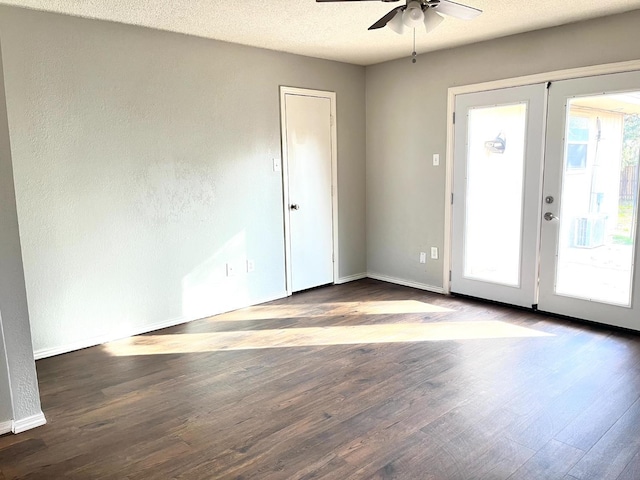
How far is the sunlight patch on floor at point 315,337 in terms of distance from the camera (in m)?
3.70

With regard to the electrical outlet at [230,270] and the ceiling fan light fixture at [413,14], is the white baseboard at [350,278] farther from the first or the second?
the ceiling fan light fixture at [413,14]

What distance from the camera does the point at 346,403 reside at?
9.19 feet

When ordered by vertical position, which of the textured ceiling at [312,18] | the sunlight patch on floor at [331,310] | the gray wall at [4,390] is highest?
the textured ceiling at [312,18]

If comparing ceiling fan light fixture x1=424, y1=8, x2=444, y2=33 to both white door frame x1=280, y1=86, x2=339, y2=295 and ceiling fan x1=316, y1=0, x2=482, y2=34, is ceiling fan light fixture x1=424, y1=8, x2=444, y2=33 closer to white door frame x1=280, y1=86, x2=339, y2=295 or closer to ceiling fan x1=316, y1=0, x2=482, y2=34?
ceiling fan x1=316, y1=0, x2=482, y2=34

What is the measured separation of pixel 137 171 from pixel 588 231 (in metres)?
3.67

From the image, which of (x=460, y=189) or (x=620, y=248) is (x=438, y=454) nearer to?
(x=620, y=248)

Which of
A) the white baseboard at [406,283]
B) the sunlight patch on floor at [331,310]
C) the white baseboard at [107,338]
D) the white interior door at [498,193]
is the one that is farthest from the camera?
the white baseboard at [406,283]

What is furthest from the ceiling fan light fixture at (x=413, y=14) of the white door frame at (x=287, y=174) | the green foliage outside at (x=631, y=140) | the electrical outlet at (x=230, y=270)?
the electrical outlet at (x=230, y=270)

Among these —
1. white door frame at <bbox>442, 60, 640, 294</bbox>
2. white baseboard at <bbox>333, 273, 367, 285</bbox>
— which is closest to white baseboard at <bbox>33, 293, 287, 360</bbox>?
white baseboard at <bbox>333, 273, 367, 285</bbox>

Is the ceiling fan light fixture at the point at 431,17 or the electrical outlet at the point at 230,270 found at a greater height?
the ceiling fan light fixture at the point at 431,17

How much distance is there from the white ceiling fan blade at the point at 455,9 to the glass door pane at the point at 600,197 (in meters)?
1.61

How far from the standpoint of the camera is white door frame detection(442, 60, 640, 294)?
368 centimetres

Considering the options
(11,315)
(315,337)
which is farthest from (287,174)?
(11,315)

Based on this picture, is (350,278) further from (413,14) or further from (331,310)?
(413,14)
